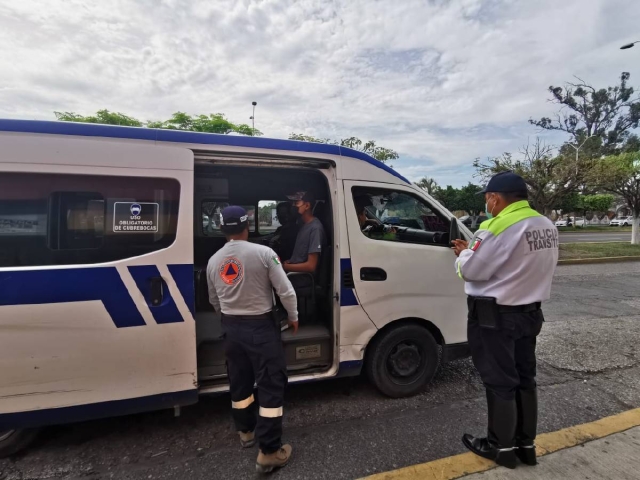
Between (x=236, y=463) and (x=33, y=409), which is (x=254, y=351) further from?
(x=33, y=409)

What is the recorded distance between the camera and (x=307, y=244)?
10.7 ft

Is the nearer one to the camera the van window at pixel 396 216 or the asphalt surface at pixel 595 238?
the van window at pixel 396 216

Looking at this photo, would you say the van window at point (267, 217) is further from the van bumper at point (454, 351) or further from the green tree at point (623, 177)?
the green tree at point (623, 177)

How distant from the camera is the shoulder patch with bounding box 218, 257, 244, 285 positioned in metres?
2.24

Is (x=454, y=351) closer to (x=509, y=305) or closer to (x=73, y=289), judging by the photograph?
(x=509, y=305)

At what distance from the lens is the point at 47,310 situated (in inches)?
85.0

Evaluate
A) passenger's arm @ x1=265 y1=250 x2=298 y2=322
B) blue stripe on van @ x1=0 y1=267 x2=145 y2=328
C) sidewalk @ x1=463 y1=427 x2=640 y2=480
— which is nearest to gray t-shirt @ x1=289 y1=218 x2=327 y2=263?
passenger's arm @ x1=265 y1=250 x2=298 y2=322

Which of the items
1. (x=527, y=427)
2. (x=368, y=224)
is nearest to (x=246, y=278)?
(x=368, y=224)

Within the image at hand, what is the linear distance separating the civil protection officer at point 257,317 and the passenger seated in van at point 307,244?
0.86 meters

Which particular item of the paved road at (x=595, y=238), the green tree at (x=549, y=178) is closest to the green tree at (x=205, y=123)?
the green tree at (x=549, y=178)

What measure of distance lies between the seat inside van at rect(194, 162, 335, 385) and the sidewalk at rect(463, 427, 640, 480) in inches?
58.1

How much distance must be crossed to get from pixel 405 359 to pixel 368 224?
128 cm

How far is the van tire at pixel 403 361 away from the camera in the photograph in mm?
3076

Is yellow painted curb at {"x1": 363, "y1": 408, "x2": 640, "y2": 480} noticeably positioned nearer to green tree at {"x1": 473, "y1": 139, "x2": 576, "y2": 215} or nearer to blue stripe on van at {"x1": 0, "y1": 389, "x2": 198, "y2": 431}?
blue stripe on van at {"x1": 0, "y1": 389, "x2": 198, "y2": 431}
